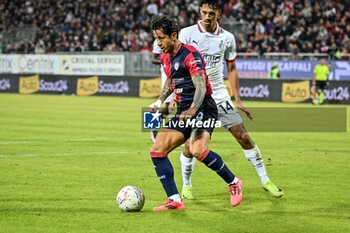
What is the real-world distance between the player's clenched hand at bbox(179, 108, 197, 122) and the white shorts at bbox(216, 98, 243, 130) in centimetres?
149

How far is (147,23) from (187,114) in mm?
37072

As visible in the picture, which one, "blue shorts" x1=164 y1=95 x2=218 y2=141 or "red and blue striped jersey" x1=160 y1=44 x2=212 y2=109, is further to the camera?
"blue shorts" x1=164 y1=95 x2=218 y2=141

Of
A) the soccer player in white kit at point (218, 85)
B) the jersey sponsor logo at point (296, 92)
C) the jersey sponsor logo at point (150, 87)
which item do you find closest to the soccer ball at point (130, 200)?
the soccer player in white kit at point (218, 85)

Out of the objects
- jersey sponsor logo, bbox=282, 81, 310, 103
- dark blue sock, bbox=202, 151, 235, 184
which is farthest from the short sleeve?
jersey sponsor logo, bbox=282, 81, 310, 103

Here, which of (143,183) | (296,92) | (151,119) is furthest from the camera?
(296,92)

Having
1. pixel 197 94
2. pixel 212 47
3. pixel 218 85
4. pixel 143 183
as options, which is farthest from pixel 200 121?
pixel 143 183

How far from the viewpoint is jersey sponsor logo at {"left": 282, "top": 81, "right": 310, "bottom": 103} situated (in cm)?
3472

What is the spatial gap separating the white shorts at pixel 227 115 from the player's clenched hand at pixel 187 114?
149 centimetres

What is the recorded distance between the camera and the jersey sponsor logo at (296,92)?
34.7m

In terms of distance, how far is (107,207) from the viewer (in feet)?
29.6

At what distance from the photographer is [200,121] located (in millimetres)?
8922

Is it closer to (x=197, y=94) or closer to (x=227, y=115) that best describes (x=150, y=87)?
(x=227, y=115)

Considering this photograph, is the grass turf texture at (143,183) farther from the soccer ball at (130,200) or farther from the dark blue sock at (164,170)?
the dark blue sock at (164,170)

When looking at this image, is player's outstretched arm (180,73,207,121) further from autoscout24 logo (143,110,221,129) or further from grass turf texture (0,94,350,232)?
grass turf texture (0,94,350,232)
